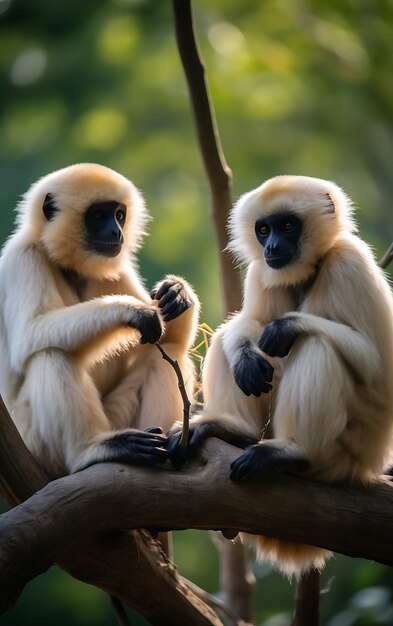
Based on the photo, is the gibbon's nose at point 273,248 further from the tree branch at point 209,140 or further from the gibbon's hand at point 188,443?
the tree branch at point 209,140

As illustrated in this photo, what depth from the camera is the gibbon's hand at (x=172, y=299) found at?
4.85 meters

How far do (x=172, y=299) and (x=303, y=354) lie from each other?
98 centimetres

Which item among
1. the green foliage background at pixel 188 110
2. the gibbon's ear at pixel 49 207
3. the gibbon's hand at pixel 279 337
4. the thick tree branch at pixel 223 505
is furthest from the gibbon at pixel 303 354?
the green foliage background at pixel 188 110

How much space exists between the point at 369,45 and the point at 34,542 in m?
9.55

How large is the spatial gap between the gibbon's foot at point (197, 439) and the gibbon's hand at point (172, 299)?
71 centimetres

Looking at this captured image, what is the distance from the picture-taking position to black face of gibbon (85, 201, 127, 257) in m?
5.02

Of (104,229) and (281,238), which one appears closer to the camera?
(281,238)

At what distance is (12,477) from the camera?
4.11 m

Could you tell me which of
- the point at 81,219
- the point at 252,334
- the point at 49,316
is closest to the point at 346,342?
the point at 252,334

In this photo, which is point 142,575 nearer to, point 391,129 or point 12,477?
point 12,477

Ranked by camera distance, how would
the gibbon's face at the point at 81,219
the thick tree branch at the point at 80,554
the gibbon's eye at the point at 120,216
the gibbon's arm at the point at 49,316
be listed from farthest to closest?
the gibbon's eye at the point at 120,216
the gibbon's face at the point at 81,219
the gibbon's arm at the point at 49,316
the thick tree branch at the point at 80,554

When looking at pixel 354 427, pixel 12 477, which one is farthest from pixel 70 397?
pixel 354 427

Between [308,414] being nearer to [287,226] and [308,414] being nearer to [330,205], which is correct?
[287,226]

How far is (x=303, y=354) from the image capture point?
4215mm
